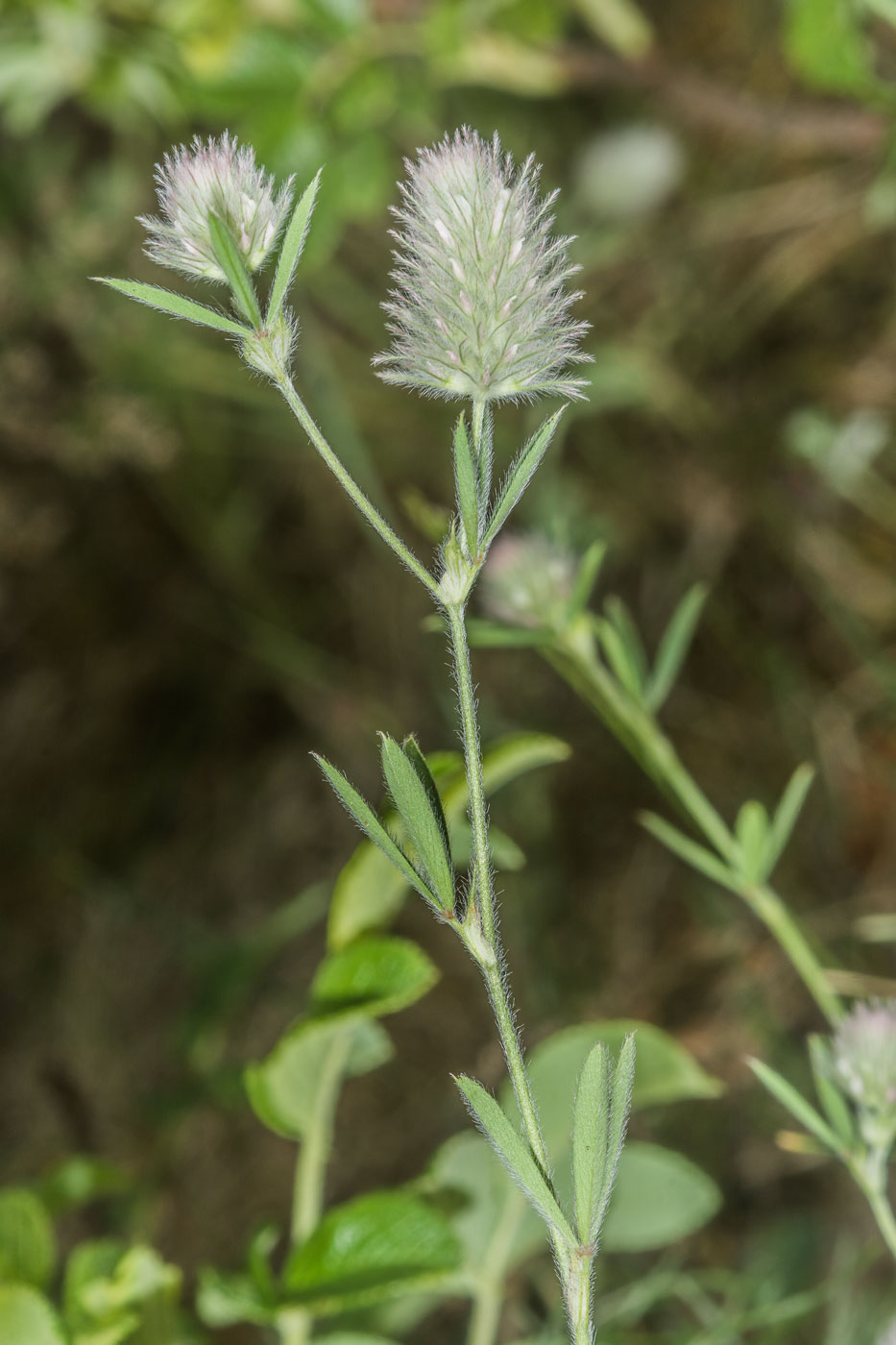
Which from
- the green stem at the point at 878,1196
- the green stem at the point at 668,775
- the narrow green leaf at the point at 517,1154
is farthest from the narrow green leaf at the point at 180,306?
the green stem at the point at 878,1196

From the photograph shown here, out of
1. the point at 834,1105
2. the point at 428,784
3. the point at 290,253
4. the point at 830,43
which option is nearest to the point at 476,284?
the point at 290,253

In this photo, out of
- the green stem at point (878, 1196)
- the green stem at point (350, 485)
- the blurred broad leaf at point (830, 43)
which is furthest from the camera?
the blurred broad leaf at point (830, 43)

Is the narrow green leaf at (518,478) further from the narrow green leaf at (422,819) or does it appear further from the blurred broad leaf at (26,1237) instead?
the blurred broad leaf at (26,1237)

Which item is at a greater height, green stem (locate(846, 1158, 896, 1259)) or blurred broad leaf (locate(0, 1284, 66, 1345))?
green stem (locate(846, 1158, 896, 1259))

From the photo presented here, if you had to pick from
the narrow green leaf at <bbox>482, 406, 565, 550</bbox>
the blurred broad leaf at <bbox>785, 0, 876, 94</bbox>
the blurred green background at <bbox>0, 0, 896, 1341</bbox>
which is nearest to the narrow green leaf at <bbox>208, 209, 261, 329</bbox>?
the narrow green leaf at <bbox>482, 406, 565, 550</bbox>

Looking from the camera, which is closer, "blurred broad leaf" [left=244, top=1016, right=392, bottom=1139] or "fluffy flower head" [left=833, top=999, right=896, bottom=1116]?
"fluffy flower head" [left=833, top=999, right=896, bottom=1116]

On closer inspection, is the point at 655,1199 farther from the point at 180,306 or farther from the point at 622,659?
the point at 180,306

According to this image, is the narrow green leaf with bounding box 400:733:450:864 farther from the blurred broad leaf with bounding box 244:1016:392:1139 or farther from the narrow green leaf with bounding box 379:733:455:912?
the blurred broad leaf with bounding box 244:1016:392:1139
